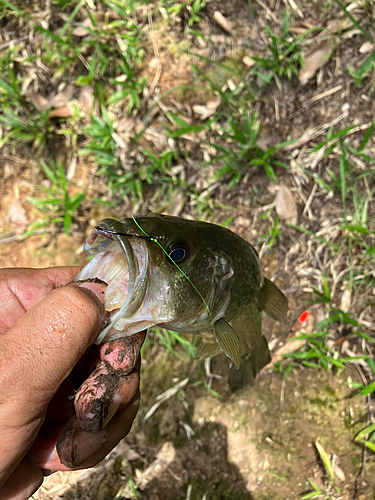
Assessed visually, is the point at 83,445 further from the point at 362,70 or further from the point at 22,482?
the point at 362,70

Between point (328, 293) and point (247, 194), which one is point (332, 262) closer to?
point (328, 293)

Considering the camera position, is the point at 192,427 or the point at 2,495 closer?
the point at 2,495

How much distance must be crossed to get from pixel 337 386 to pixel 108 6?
4.21 meters

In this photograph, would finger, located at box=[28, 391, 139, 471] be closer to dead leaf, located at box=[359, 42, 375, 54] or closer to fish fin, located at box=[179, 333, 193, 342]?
fish fin, located at box=[179, 333, 193, 342]

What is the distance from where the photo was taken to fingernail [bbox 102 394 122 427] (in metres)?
1.59

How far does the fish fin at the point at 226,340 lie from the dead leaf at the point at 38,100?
3.01m

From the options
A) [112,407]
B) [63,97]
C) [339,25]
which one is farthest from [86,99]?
[112,407]

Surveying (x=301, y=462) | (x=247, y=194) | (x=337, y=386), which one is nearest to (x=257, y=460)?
(x=301, y=462)

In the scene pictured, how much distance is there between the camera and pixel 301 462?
2826 millimetres

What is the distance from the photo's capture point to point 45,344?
1.33m

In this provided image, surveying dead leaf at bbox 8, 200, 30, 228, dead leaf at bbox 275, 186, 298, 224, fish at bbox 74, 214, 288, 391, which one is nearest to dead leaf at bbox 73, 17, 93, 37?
dead leaf at bbox 8, 200, 30, 228

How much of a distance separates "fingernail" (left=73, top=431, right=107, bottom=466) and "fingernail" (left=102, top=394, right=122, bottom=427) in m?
0.12

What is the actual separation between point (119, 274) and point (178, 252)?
0.33m

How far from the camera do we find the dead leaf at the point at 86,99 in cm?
350
